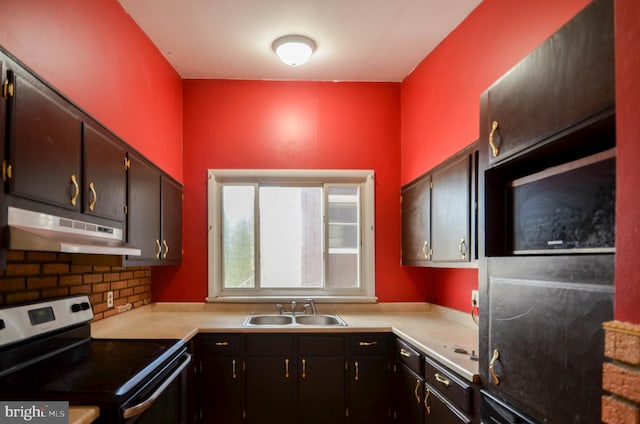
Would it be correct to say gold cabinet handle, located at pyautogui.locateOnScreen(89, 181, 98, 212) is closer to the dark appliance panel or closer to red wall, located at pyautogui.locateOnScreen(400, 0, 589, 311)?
the dark appliance panel

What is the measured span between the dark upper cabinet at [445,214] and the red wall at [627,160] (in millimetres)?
1200

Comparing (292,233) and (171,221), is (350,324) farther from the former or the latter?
(171,221)

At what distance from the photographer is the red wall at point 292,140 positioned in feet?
11.4

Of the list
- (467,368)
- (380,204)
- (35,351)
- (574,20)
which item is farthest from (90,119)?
(380,204)

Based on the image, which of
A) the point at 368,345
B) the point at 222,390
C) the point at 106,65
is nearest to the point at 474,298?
the point at 368,345

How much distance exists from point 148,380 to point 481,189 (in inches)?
64.8

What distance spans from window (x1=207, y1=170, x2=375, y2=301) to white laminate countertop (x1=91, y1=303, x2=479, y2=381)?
15 cm

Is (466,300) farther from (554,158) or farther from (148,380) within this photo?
(148,380)

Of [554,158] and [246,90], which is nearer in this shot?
[554,158]

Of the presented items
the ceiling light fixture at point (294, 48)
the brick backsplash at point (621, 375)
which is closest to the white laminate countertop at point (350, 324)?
the brick backsplash at point (621, 375)

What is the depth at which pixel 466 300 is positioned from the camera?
9.20 feet

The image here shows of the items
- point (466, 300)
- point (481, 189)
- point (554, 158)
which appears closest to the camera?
point (554, 158)

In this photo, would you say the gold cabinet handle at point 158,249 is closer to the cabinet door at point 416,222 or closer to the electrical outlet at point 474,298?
the cabinet door at point 416,222

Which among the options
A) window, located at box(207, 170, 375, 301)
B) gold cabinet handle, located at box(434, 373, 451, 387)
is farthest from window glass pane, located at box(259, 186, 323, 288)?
gold cabinet handle, located at box(434, 373, 451, 387)
